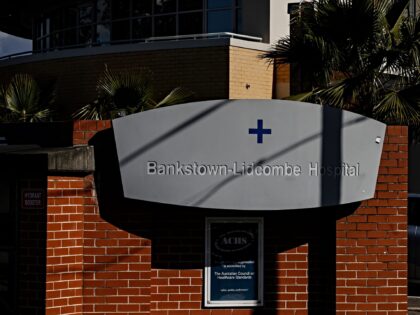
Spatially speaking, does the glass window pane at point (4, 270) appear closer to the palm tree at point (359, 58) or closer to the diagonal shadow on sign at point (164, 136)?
the diagonal shadow on sign at point (164, 136)

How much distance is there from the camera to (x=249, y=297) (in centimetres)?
908

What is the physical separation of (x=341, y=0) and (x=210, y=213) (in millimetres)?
5250

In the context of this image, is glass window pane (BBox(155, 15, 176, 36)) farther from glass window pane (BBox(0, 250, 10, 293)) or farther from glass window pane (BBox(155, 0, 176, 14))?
glass window pane (BBox(0, 250, 10, 293))

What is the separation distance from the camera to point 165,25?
2020 cm

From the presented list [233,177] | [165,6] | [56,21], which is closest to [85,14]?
[56,21]

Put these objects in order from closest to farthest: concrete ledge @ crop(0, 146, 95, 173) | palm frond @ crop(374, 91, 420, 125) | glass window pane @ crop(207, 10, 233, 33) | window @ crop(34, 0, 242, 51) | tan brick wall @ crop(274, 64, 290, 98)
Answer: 1. concrete ledge @ crop(0, 146, 95, 173)
2. palm frond @ crop(374, 91, 420, 125)
3. tan brick wall @ crop(274, 64, 290, 98)
4. glass window pane @ crop(207, 10, 233, 33)
5. window @ crop(34, 0, 242, 51)

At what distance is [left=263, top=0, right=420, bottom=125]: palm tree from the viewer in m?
12.4

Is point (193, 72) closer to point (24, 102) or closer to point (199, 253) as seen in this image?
point (24, 102)

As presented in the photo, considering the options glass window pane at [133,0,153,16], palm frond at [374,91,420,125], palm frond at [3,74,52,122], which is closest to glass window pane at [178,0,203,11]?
glass window pane at [133,0,153,16]

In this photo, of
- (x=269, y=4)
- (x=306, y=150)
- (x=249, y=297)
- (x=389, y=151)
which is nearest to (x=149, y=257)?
(x=249, y=297)

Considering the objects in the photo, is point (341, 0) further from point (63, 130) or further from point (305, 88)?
point (63, 130)

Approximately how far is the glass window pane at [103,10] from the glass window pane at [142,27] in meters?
1.15

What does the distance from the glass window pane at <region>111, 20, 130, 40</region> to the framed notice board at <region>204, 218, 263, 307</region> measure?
1292 centimetres

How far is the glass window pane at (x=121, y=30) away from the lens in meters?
21.1
